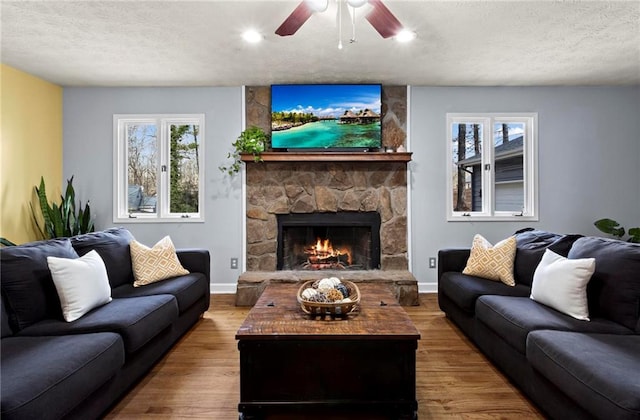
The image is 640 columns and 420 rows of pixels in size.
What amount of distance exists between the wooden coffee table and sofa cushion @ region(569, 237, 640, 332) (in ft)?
3.98

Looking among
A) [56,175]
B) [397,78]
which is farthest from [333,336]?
[56,175]

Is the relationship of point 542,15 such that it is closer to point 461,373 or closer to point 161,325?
point 461,373

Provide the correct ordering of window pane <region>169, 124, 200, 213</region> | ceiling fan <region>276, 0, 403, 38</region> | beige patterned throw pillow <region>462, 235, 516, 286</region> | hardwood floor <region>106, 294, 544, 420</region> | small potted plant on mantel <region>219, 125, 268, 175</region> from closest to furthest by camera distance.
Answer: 1. hardwood floor <region>106, 294, 544, 420</region>
2. ceiling fan <region>276, 0, 403, 38</region>
3. beige patterned throw pillow <region>462, 235, 516, 286</region>
4. small potted plant on mantel <region>219, 125, 268, 175</region>
5. window pane <region>169, 124, 200, 213</region>

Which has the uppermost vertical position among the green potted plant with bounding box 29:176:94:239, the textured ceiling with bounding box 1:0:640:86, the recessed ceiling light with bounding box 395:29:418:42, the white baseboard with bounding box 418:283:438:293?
the textured ceiling with bounding box 1:0:640:86

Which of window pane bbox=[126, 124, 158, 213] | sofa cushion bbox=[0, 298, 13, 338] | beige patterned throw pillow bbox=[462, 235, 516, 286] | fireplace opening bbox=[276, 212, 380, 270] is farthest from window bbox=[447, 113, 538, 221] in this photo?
sofa cushion bbox=[0, 298, 13, 338]

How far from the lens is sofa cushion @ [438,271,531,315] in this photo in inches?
107

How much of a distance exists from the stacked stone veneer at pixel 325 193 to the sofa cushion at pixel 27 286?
7.54ft

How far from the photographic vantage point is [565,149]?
4.32 metres

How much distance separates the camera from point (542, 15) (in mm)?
2656

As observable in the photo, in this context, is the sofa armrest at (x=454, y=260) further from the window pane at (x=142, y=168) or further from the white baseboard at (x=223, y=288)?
the window pane at (x=142, y=168)

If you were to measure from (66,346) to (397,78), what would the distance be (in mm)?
3733

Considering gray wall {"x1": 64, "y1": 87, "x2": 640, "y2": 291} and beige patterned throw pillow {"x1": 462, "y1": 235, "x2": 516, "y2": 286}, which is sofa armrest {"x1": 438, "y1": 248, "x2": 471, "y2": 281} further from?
gray wall {"x1": 64, "y1": 87, "x2": 640, "y2": 291}

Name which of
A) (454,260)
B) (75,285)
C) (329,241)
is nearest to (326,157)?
(329,241)

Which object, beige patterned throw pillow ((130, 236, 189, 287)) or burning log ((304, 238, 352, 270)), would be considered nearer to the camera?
beige patterned throw pillow ((130, 236, 189, 287))
